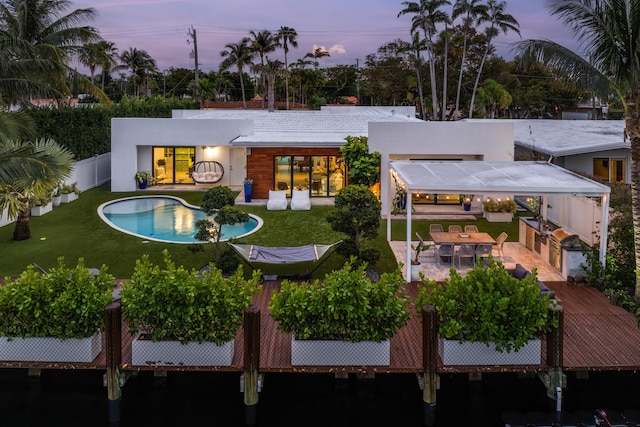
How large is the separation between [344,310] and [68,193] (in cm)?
1915

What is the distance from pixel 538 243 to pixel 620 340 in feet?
20.0

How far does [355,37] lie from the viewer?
260ft

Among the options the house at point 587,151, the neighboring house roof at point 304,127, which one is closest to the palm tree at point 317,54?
the neighboring house roof at point 304,127

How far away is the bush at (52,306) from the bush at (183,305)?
52 cm

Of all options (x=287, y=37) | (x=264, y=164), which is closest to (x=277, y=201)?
(x=264, y=164)

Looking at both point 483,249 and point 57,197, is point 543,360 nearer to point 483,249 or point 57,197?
point 483,249

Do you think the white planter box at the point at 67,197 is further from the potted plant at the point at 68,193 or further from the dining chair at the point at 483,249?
the dining chair at the point at 483,249

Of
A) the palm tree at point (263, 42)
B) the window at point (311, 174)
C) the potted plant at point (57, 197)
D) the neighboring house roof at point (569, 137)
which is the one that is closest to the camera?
the neighboring house roof at point (569, 137)

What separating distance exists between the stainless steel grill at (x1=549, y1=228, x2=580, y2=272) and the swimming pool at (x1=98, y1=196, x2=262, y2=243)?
9323 millimetres

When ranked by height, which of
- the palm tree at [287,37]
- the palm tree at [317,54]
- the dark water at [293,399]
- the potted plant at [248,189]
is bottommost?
the dark water at [293,399]

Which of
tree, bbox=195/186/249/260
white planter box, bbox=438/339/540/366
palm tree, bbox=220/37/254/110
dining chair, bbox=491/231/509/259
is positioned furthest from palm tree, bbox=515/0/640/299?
palm tree, bbox=220/37/254/110

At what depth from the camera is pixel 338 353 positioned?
8.68m

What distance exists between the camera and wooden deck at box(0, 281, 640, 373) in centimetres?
872

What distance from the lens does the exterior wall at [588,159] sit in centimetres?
2297
